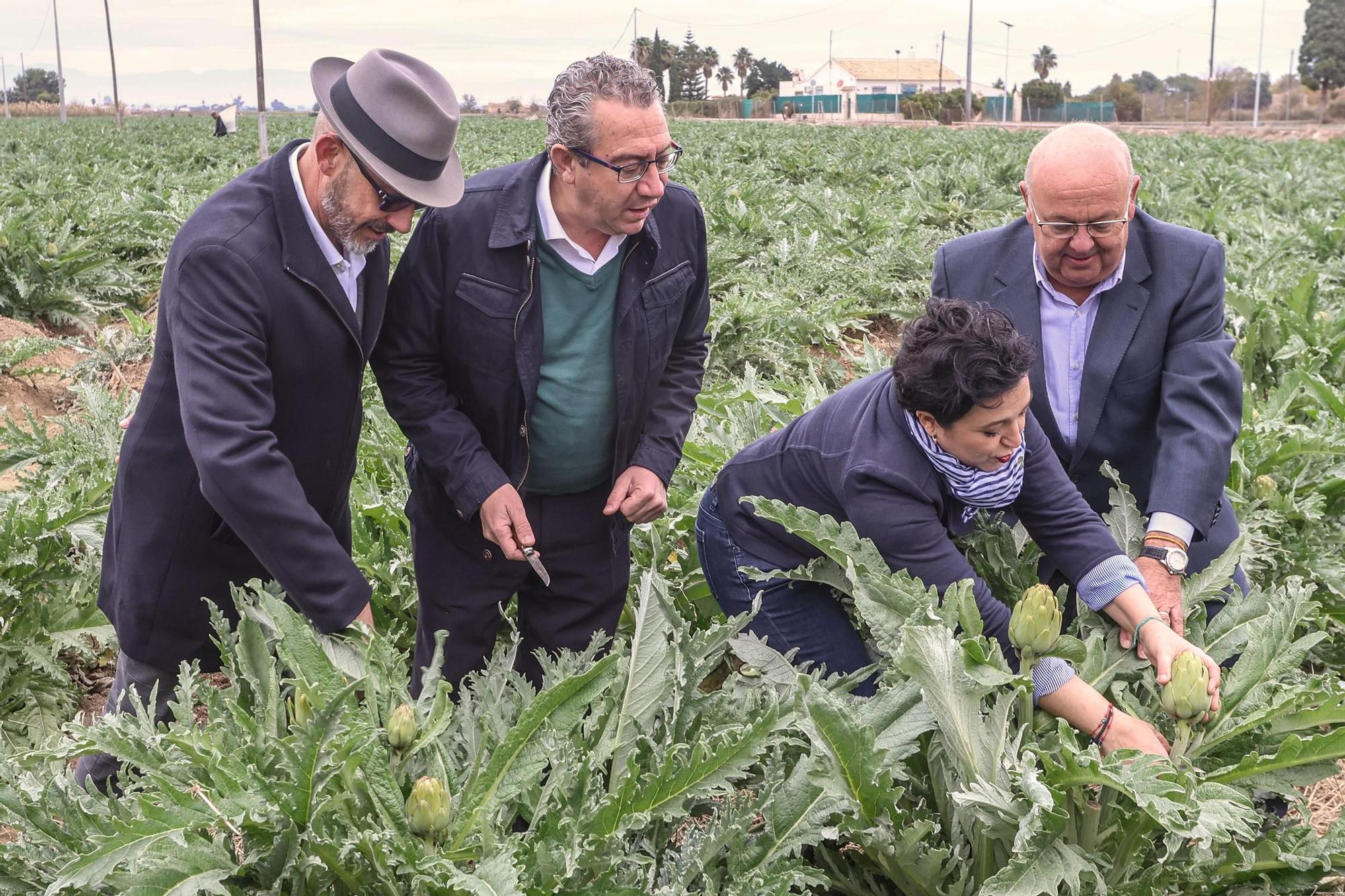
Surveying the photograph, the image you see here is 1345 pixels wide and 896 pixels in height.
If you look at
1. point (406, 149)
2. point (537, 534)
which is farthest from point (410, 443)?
point (406, 149)

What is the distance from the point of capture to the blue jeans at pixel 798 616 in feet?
10.5

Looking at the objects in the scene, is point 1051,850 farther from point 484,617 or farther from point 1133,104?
point 1133,104

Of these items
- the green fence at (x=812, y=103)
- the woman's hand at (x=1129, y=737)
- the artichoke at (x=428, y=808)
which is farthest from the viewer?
the green fence at (x=812, y=103)

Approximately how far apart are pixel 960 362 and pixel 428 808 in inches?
54.7

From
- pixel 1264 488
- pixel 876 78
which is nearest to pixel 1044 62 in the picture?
pixel 876 78

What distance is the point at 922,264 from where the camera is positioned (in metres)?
10.4

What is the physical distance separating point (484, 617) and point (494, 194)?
4.00ft

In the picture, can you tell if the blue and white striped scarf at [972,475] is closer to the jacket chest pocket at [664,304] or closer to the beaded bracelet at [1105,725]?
the beaded bracelet at [1105,725]

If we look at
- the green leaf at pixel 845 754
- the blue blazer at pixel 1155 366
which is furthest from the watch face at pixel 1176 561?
the green leaf at pixel 845 754

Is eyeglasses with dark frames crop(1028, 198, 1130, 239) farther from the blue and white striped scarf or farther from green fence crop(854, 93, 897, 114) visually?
green fence crop(854, 93, 897, 114)

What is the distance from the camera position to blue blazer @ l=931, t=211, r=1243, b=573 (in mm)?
3312

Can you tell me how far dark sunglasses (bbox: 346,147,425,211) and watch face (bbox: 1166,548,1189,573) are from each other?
6.69ft

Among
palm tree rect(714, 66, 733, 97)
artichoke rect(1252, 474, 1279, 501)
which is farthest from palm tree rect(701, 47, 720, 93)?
artichoke rect(1252, 474, 1279, 501)

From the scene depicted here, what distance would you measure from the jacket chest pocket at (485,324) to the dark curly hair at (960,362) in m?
1.04
